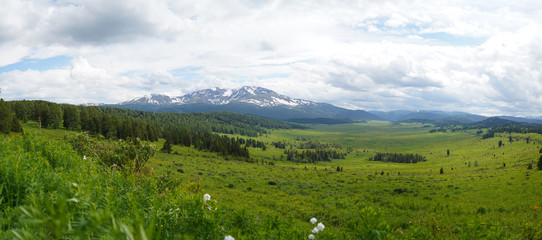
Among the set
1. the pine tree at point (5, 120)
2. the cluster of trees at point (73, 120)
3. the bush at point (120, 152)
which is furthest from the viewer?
the cluster of trees at point (73, 120)

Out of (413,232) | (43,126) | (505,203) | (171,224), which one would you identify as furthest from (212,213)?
(43,126)

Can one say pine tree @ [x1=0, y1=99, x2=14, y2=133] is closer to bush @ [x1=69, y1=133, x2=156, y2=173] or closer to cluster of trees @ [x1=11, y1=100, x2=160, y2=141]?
cluster of trees @ [x1=11, y1=100, x2=160, y2=141]

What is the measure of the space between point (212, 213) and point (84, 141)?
17.8 metres

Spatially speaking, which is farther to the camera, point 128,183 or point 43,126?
point 43,126

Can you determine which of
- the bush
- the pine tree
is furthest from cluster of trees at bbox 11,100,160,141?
the bush

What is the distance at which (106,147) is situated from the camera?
17.1 m

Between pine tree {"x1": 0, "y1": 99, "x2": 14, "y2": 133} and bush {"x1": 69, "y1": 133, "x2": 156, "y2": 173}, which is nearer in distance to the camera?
bush {"x1": 69, "y1": 133, "x2": 156, "y2": 173}

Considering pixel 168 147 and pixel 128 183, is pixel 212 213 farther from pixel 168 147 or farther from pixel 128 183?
pixel 168 147

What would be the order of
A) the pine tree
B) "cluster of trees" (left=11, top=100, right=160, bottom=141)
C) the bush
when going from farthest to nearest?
"cluster of trees" (left=11, top=100, right=160, bottom=141)
the pine tree
the bush

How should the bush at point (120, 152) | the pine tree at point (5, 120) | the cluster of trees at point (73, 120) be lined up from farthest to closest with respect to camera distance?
1. the cluster of trees at point (73, 120)
2. the pine tree at point (5, 120)
3. the bush at point (120, 152)

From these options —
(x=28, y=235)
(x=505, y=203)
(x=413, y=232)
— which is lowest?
(x=505, y=203)

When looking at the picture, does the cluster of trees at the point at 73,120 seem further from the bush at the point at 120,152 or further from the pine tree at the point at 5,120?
the bush at the point at 120,152

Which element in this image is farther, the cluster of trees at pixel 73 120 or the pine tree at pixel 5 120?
the cluster of trees at pixel 73 120

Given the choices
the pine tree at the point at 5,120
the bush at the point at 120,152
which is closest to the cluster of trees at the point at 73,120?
the pine tree at the point at 5,120
